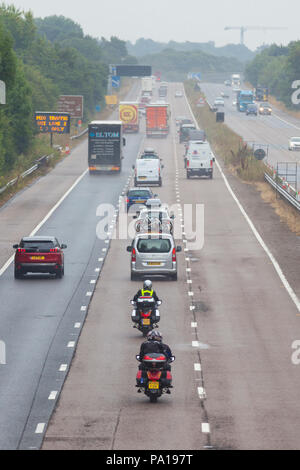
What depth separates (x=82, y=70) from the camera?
151 meters

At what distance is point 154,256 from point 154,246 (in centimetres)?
39

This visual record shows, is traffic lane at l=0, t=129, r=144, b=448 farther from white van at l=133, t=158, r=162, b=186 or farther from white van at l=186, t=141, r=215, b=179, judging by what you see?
white van at l=186, t=141, r=215, b=179

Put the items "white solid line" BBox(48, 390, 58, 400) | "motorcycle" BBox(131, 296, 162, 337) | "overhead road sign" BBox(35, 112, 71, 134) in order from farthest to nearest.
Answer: "overhead road sign" BBox(35, 112, 71, 134) → "motorcycle" BBox(131, 296, 162, 337) → "white solid line" BBox(48, 390, 58, 400)

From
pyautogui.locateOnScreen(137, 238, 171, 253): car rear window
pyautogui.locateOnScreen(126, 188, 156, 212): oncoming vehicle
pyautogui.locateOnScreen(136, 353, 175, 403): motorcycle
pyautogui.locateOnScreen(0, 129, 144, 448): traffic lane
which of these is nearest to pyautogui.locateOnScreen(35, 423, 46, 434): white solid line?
pyautogui.locateOnScreen(0, 129, 144, 448): traffic lane

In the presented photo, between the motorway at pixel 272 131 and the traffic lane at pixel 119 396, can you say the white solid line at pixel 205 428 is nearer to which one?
the traffic lane at pixel 119 396

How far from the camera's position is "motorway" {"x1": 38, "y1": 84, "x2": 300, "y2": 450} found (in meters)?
18.6

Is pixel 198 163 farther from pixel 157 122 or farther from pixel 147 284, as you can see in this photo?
pixel 147 284

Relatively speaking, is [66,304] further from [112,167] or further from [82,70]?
[82,70]

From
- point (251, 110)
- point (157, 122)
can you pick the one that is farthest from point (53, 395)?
point (251, 110)

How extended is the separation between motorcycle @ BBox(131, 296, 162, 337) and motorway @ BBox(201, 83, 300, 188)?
45.2 metres

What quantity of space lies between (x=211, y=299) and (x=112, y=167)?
4711 cm

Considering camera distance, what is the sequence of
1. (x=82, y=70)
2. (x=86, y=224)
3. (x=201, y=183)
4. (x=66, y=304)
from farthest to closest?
(x=82, y=70) → (x=201, y=183) → (x=86, y=224) → (x=66, y=304)

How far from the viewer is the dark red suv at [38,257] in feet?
123
